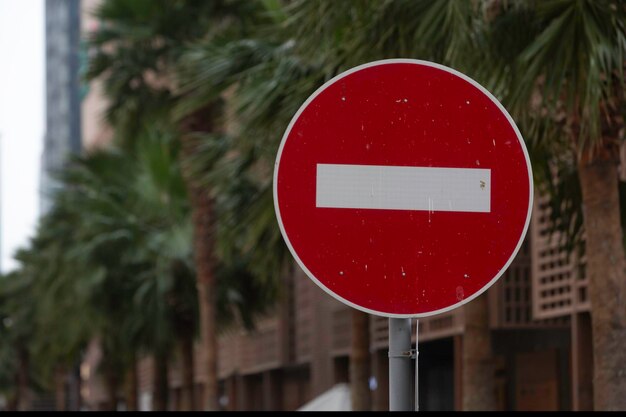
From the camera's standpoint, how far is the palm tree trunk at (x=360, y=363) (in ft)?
53.9

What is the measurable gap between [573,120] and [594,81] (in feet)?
3.21

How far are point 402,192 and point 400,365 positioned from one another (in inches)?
19.0

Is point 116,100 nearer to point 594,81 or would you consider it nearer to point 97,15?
point 97,15

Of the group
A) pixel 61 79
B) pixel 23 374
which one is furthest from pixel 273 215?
pixel 61 79

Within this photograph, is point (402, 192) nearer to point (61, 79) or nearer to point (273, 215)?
point (273, 215)

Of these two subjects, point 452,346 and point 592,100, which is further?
point 452,346

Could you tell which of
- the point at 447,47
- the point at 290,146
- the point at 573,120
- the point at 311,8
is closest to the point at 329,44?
the point at 311,8

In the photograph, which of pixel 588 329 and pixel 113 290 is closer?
pixel 588 329

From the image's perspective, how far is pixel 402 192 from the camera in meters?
3.75

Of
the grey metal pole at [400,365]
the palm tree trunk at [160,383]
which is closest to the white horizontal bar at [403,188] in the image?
the grey metal pole at [400,365]

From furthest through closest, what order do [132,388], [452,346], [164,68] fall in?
[132,388]
[452,346]
[164,68]

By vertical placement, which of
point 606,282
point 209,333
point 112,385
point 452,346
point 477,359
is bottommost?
point 112,385

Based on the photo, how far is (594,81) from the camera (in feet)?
26.5

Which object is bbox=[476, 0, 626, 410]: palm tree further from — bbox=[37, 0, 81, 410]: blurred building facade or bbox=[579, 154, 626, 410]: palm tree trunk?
bbox=[37, 0, 81, 410]: blurred building facade
